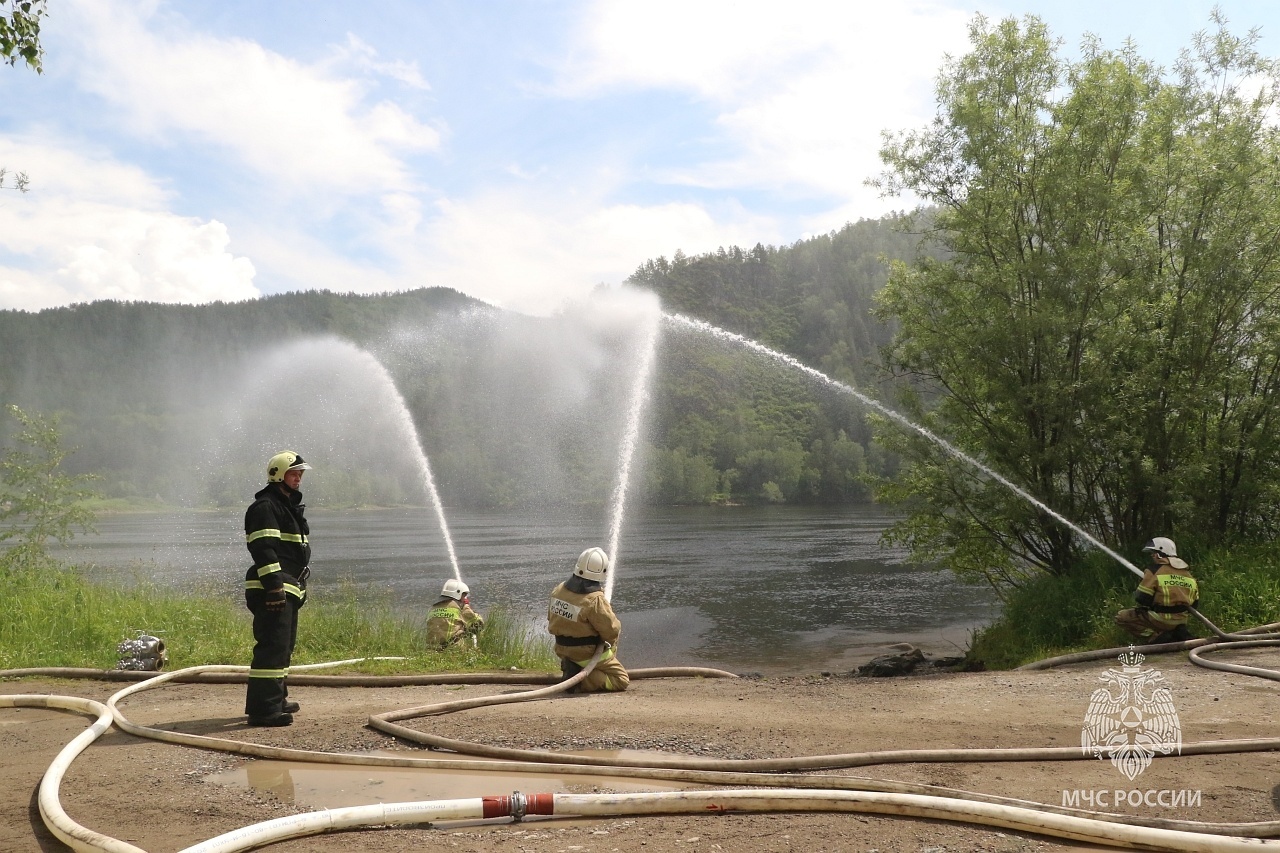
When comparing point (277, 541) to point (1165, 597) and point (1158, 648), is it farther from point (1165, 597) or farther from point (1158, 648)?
point (1165, 597)

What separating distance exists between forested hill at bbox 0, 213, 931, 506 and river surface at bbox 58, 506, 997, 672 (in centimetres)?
1773

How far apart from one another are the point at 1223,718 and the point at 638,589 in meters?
22.1

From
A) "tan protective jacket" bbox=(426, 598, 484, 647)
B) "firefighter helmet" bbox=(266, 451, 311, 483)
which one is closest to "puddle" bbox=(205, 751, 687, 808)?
"firefighter helmet" bbox=(266, 451, 311, 483)

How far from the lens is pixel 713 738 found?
6441 millimetres

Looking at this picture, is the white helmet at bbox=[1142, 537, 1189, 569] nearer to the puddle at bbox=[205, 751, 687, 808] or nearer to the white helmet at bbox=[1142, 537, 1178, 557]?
the white helmet at bbox=[1142, 537, 1178, 557]

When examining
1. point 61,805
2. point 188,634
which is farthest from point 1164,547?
point 188,634

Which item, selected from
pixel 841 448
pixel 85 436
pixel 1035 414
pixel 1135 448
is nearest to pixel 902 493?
pixel 1035 414

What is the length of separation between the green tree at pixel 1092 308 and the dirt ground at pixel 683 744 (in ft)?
16.4

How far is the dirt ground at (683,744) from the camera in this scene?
170 inches

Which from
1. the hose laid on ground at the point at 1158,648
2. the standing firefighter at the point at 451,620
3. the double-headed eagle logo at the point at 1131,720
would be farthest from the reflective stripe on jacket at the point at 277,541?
the hose laid on ground at the point at 1158,648

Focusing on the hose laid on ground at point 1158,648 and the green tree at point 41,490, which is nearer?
A: the hose laid on ground at point 1158,648

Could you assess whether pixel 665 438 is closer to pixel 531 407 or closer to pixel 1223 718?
pixel 531 407

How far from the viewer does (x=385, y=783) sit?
5371 mm

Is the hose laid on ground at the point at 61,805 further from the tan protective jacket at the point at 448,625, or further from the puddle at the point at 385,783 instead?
the tan protective jacket at the point at 448,625
